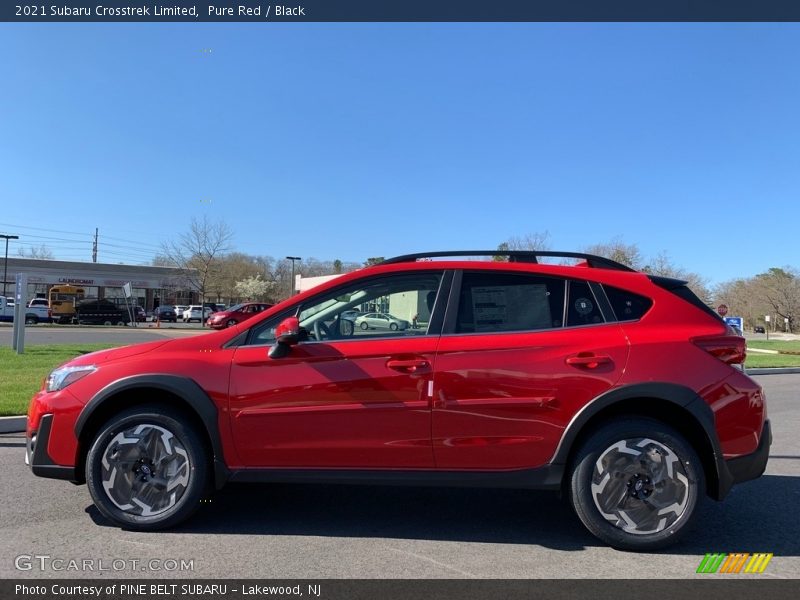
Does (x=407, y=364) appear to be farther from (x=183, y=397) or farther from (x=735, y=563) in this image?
(x=735, y=563)

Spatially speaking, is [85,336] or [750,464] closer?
[750,464]

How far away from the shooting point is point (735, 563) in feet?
11.5

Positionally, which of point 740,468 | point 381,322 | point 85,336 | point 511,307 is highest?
point 511,307

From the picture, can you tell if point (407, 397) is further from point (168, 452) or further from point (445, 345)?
point (168, 452)

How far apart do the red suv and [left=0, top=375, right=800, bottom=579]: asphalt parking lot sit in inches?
10.8

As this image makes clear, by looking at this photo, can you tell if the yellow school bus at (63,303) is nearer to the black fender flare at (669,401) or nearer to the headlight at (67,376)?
the headlight at (67,376)

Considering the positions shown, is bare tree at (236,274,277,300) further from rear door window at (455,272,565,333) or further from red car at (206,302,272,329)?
rear door window at (455,272,565,333)

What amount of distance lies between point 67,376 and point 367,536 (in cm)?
230

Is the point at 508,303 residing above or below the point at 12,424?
above

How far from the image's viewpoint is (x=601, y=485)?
12.0 feet

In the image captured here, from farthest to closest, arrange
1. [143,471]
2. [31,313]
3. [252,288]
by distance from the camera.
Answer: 1. [252,288]
2. [31,313]
3. [143,471]

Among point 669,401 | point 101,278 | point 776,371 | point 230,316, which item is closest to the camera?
point 669,401
